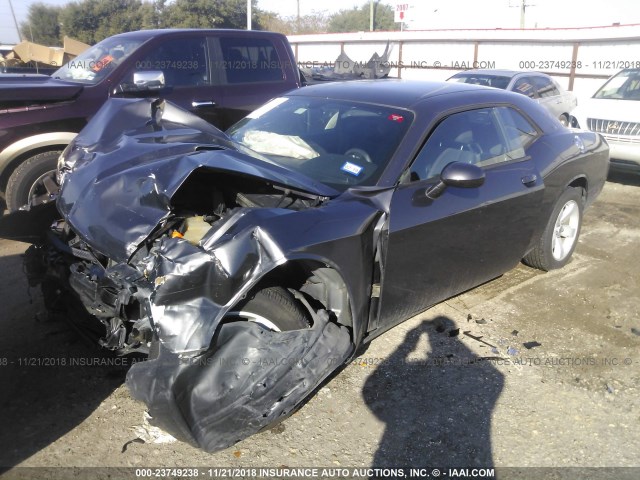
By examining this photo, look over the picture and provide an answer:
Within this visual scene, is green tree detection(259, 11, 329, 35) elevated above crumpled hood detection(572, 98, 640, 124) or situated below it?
above

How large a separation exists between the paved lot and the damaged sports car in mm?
365

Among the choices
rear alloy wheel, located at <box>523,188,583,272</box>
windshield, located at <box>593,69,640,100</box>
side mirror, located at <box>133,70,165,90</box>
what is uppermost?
side mirror, located at <box>133,70,165,90</box>

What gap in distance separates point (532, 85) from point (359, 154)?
8.38 meters

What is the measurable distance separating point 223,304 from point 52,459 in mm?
1238

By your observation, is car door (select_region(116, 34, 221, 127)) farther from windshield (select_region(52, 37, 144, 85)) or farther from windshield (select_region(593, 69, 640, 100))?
windshield (select_region(593, 69, 640, 100))

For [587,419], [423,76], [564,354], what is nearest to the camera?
[587,419]

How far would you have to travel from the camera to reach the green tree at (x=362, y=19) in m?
61.6

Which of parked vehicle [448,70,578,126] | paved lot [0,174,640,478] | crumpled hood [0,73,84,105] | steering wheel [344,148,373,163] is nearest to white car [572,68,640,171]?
parked vehicle [448,70,578,126]

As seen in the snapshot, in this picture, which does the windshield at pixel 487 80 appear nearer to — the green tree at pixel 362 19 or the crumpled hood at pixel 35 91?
the crumpled hood at pixel 35 91

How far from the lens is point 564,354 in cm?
357

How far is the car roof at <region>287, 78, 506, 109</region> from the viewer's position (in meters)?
3.55

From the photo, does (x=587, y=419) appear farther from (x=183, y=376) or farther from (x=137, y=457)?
(x=137, y=457)

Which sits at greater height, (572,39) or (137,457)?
(572,39)

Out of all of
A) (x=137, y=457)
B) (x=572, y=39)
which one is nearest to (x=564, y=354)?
(x=137, y=457)
